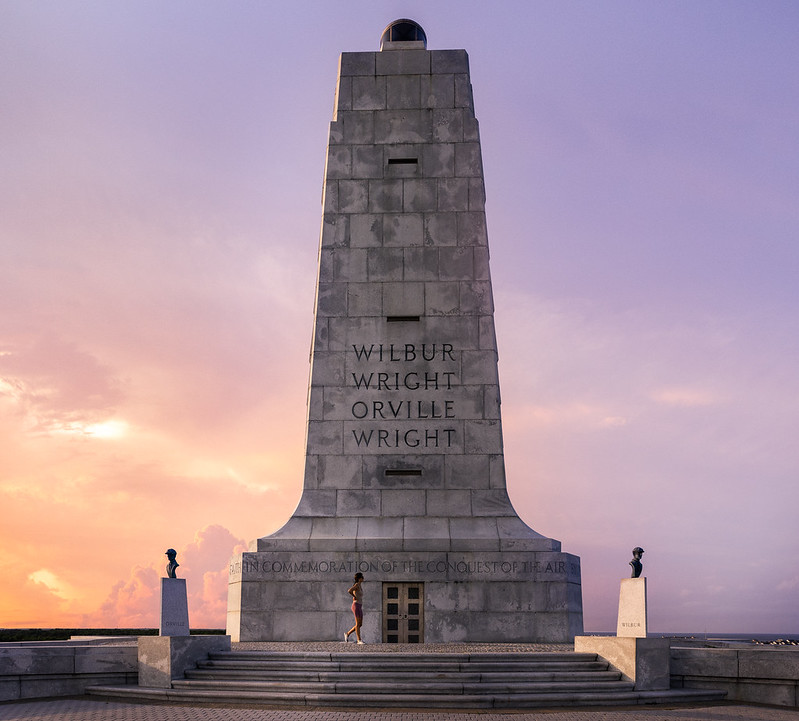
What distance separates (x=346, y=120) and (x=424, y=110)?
2.41 meters

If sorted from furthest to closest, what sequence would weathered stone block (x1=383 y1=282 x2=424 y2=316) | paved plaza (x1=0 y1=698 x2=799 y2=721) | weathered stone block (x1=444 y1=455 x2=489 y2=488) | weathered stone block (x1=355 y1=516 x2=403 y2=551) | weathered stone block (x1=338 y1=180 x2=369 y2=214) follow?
weathered stone block (x1=338 y1=180 x2=369 y2=214) < weathered stone block (x1=383 y1=282 x2=424 y2=316) < weathered stone block (x1=444 y1=455 x2=489 y2=488) < weathered stone block (x1=355 y1=516 x2=403 y2=551) < paved plaza (x1=0 y1=698 x2=799 y2=721)

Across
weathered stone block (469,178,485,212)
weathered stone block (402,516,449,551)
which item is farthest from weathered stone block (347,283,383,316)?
weathered stone block (402,516,449,551)

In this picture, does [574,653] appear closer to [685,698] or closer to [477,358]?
[685,698]

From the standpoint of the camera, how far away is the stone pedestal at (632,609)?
18.1m

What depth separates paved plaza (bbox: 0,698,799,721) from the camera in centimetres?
1444

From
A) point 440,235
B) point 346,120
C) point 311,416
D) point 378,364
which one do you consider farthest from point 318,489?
point 346,120

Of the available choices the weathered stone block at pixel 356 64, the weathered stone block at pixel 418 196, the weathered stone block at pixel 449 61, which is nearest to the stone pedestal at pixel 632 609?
the weathered stone block at pixel 418 196

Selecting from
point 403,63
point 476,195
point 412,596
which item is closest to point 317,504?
point 412,596

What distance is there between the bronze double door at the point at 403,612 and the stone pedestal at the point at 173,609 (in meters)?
6.31

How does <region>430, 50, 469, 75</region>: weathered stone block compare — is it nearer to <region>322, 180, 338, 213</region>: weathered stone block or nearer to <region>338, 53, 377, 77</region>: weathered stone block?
<region>338, 53, 377, 77</region>: weathered stone block

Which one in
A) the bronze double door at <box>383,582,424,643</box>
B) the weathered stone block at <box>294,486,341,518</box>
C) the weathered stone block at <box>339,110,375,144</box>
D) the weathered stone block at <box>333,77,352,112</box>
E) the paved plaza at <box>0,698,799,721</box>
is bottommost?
the paved plaza at <box>0,698,799,721</box>

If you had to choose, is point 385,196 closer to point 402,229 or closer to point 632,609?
point 402,229

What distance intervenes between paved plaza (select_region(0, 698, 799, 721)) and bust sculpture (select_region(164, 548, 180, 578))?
113 inches

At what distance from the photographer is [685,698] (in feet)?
56.0
